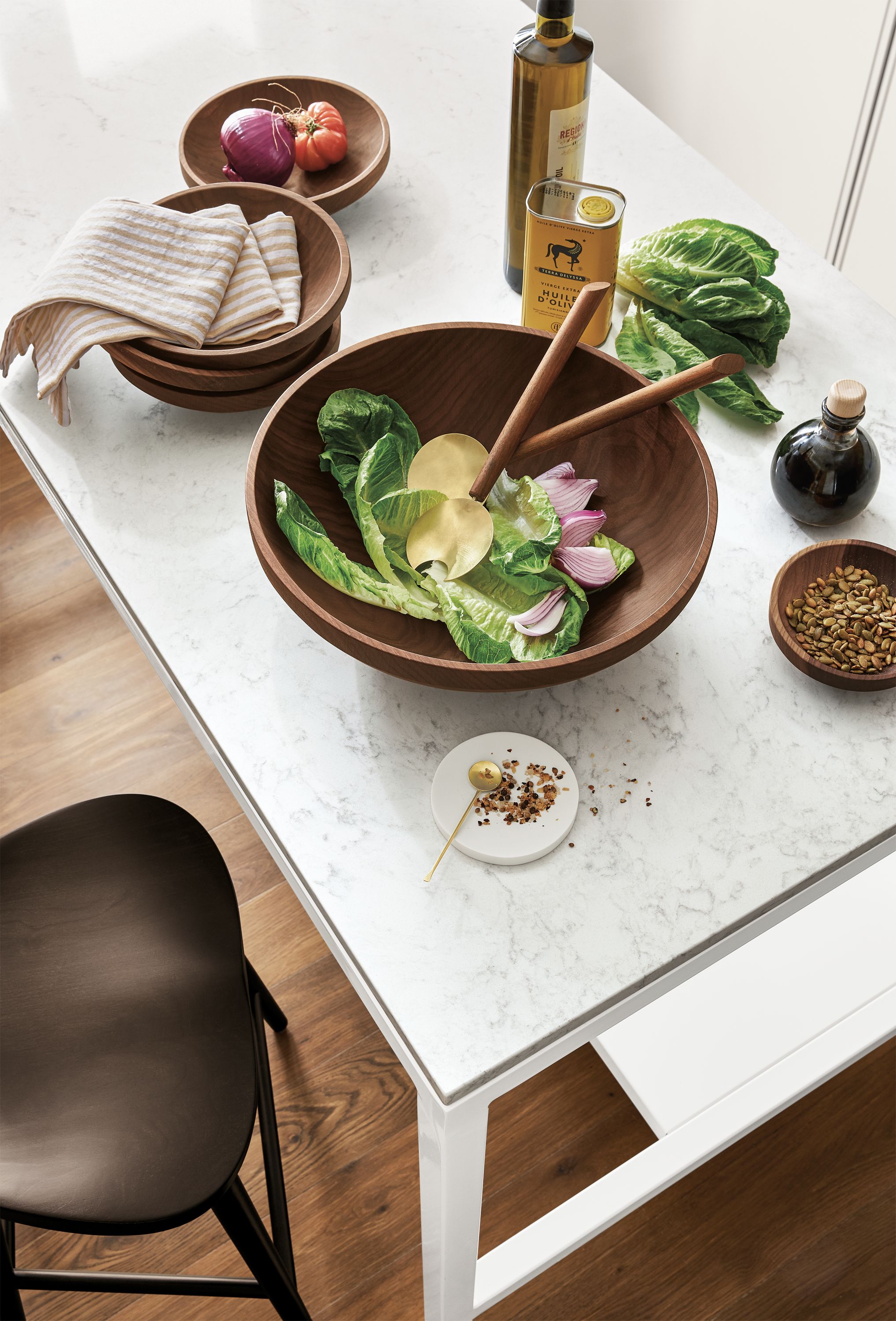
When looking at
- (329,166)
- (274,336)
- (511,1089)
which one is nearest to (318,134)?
(329,166)

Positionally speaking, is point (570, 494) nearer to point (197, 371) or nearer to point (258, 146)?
point (197, 371)

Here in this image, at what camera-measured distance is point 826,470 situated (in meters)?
0.96

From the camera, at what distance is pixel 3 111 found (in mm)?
1473

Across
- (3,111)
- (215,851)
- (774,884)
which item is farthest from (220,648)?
(3,111)

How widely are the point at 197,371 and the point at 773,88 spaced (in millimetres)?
1849

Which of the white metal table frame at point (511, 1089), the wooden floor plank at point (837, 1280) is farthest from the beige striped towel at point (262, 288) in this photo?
the wooden floor plank at point (837, 1280)

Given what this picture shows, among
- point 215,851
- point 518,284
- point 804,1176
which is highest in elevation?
point 518,284

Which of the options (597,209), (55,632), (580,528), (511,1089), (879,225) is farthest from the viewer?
(879,225)

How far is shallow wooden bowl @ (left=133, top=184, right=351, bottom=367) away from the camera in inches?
→ 41.4

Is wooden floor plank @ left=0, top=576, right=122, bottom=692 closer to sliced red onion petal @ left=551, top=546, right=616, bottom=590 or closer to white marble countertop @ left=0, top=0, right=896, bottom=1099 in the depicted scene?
white marble countertop @ left=0, top=0, right=896, bottom=1099

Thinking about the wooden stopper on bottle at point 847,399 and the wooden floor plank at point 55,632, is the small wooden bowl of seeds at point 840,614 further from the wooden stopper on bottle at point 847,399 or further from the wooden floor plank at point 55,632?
the wooden floor plank at point 55,632

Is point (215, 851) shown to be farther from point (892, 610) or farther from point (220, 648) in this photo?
point (892, 610)

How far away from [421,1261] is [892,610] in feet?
3.31

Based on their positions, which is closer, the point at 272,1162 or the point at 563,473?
the point at 563,473
